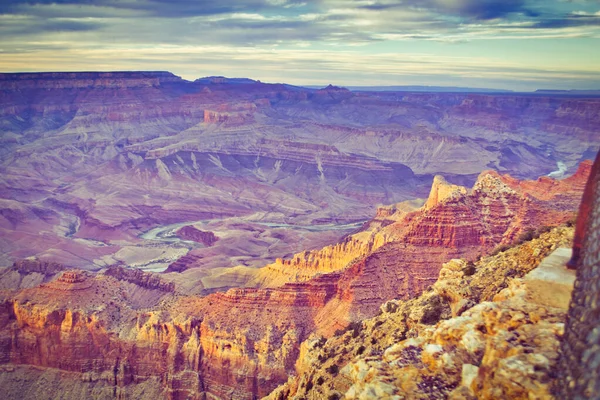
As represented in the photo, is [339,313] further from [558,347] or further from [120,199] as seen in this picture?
[120,199]

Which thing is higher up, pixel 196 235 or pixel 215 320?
pixel 215 320

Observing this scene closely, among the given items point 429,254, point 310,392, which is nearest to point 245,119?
point 429,254

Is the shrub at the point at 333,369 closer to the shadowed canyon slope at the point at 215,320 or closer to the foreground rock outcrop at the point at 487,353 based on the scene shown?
the foreground rock outcrop at the point at 487,353

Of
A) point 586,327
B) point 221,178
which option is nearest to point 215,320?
point 586,327

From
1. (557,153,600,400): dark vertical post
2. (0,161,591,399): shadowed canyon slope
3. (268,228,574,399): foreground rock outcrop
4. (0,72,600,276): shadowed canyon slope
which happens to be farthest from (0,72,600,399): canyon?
(557,153,600,400): dark vertical post

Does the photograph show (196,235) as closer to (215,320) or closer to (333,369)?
(215,320)

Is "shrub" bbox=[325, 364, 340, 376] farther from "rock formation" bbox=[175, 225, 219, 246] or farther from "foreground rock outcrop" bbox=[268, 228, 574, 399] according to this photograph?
"rock formation" bbox=[175, 225, 219, 246]

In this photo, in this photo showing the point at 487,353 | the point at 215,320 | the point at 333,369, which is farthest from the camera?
the point at 215,320
